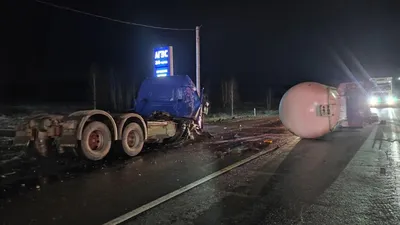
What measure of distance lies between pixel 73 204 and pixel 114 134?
14.7 feet

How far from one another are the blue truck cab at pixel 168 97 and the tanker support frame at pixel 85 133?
2.54 meters

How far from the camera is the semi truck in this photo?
30.3 ft

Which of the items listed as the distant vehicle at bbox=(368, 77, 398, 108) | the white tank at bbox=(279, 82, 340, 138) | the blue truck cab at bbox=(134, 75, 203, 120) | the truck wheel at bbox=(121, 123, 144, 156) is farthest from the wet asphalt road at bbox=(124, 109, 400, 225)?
the distant vehicle at bbox=(368, 77, 398, 108)

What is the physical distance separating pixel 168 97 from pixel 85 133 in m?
4.93

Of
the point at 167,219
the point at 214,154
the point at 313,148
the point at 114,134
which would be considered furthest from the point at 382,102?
the point at 167,219

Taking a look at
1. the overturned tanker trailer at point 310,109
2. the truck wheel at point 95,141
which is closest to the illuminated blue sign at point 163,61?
the overturned tanker trailer at point 310,109

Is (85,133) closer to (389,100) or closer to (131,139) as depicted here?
(131,139)

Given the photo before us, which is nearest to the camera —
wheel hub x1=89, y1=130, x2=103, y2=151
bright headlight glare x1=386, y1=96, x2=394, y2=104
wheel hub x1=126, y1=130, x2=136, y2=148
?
wheel hub x1=89, y1=130, x2=103, y2=151

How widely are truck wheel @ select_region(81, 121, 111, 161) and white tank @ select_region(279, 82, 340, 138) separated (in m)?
7.74

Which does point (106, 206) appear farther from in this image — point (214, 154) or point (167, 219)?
point (214, 154)

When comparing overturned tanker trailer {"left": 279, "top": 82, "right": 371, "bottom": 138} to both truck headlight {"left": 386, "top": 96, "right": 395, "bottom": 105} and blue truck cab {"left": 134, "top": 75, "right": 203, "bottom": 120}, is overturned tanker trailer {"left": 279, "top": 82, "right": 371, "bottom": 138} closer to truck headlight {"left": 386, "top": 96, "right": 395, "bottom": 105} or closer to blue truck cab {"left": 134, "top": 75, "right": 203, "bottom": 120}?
blue truck cab {"left": 134, "top": 75, "right": 203, "bottom": 120}

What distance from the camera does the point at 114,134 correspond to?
32.7ft

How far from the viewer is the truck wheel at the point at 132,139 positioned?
1038 centimetres

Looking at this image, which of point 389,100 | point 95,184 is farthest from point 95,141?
point 389,100
